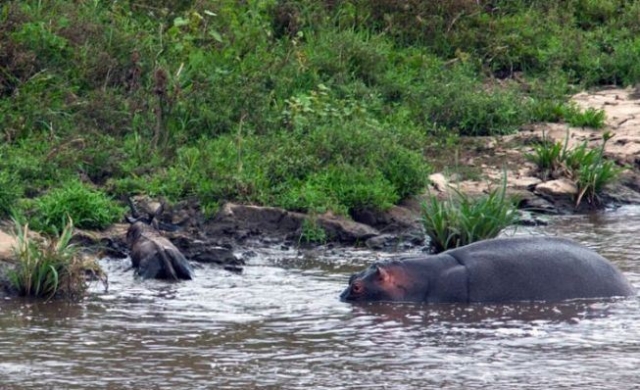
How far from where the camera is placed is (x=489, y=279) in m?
8.16

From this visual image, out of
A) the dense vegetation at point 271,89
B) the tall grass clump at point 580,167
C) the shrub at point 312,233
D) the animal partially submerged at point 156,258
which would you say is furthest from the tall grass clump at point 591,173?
the animal partially submerged at point 156,258

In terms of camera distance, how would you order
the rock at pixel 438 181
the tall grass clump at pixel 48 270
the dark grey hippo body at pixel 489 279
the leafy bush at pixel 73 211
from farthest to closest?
1. the rock at pixel 438 181
2. the leafy bush at pixel 73 211
3. the dark grey hippo body at pixel 489 279
4. the tall grass clump at pixel 48 270

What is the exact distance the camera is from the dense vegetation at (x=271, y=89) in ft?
34.3

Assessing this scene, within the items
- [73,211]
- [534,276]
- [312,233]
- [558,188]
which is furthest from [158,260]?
[558,188]

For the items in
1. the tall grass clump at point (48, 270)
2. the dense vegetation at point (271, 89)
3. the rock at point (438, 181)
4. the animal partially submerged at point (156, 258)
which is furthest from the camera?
the rock at point (438, 181)

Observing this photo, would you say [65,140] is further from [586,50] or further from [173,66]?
[586,50]

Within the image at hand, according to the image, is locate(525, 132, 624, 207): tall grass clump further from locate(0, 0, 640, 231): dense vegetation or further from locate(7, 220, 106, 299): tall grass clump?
locate(7, 220, 106, 299): tall grass clump

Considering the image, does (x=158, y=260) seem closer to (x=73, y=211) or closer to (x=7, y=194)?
(x=73, y=211)

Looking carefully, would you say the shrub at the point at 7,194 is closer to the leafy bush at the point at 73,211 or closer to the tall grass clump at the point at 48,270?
the leafy bush at the point at 73,211

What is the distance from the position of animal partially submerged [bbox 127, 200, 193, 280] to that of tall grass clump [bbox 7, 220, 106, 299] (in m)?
0.59

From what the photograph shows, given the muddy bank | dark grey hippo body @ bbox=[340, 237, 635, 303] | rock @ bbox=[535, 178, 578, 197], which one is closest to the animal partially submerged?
the muddy bank

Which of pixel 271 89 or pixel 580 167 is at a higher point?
pixel 271 89

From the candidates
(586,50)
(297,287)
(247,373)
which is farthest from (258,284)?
(586,50)

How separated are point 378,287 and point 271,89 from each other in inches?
179
